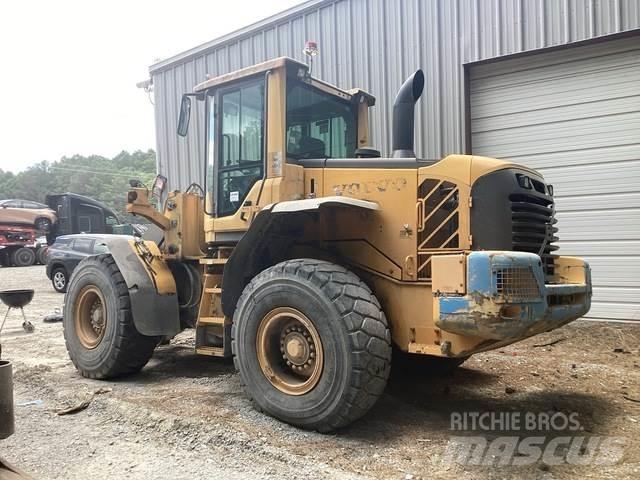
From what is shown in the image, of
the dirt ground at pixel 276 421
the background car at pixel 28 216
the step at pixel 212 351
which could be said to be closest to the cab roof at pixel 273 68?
the step at pixel 212 351

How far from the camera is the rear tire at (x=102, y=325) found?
5527 millimetres

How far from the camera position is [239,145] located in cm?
529

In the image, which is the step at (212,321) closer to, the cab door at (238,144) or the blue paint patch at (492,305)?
the cab door at (238,144)

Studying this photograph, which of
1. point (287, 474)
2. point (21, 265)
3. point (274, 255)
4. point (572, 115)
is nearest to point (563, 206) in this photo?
point (572, 115)

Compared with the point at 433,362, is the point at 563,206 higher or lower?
higher

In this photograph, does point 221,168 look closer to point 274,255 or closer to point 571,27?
point 274,255

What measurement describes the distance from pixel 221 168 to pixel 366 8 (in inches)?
235

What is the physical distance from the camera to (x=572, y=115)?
8.41m

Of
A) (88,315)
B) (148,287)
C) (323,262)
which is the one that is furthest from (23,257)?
(323,262)

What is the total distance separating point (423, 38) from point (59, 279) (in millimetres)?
11795

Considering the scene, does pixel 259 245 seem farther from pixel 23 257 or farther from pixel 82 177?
pixel 82 177

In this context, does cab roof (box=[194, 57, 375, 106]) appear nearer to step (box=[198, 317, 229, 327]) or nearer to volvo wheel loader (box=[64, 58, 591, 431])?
volvo wheel loader (box=[64, 58, 591, 431])

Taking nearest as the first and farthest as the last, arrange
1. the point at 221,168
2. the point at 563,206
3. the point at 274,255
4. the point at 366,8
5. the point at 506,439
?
the point at 506,439, the point at 274,255, the point at 221,168, the point at 563,206, the point at 366,8

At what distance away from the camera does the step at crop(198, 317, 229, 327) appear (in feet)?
16.5
